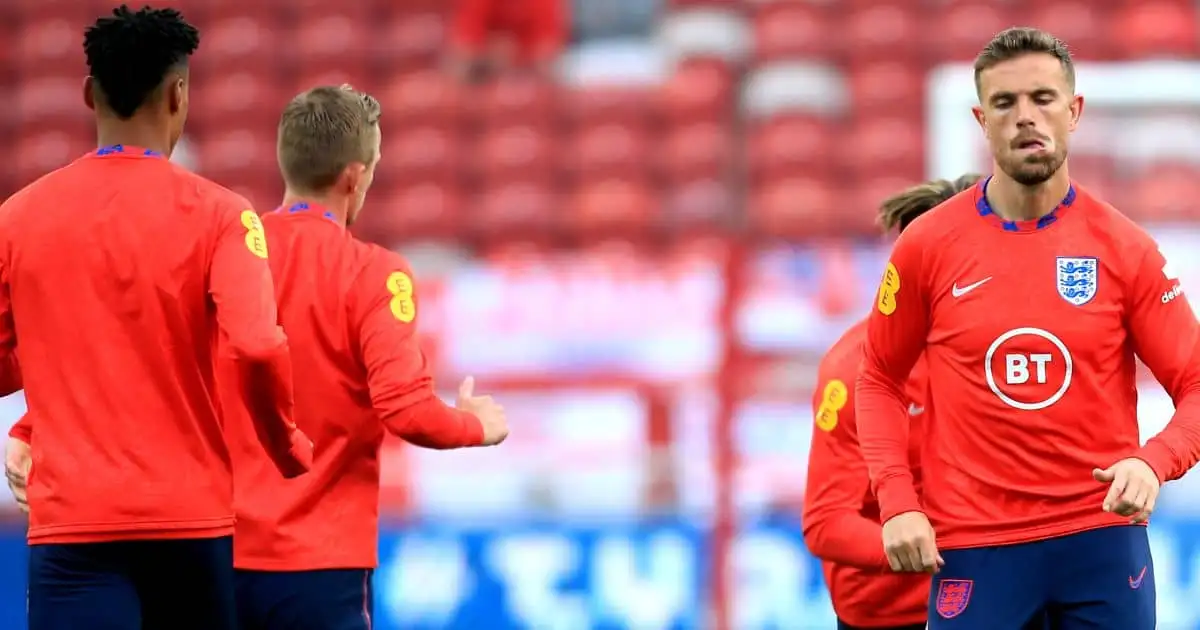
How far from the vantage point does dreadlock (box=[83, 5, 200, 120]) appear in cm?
331

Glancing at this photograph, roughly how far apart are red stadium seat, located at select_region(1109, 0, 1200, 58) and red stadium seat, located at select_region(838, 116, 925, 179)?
1.41 m

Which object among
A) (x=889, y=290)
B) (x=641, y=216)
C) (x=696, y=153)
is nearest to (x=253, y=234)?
(x=889, y=290)

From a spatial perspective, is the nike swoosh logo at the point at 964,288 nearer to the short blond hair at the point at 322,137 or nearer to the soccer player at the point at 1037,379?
the soccer player at the point at 1037,379

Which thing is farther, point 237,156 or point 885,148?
point 237,156

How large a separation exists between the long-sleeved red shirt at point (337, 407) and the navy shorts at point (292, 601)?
1.0 inches

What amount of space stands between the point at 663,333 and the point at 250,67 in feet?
18.0

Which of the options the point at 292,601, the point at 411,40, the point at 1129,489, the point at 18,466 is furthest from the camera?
the point at 411,40

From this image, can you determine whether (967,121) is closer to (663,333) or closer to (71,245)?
(663,333)

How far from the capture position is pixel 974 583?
128 inches

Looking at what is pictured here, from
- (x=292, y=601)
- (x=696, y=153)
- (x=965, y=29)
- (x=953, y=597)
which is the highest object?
(x=965, y=29)

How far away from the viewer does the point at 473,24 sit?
1141cm

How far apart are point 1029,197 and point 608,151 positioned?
794 cm

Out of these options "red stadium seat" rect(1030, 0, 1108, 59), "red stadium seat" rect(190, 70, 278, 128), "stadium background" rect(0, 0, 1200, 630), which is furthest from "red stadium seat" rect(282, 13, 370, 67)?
"red stadium seat" rect(1030, 0, 1108, 59)

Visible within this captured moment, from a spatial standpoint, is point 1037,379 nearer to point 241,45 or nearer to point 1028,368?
point 1028,368
